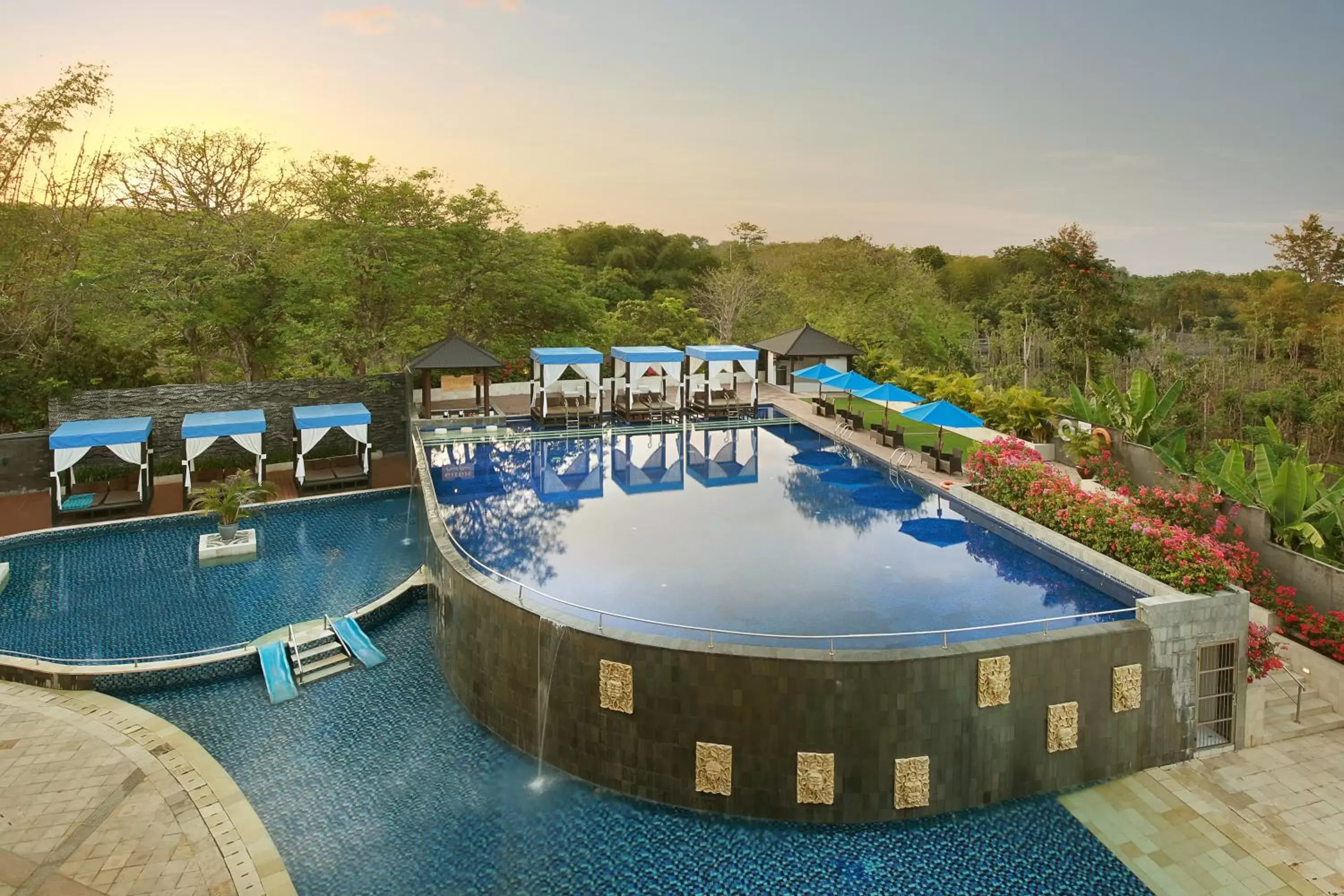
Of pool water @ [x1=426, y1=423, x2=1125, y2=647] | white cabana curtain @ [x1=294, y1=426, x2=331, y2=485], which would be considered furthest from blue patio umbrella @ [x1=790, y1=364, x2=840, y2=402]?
white cabana curtain @ [x1=294, y1=426, x2=331, y2=485]

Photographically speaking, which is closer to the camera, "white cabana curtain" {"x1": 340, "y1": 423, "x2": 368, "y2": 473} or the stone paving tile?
the stone paving tile

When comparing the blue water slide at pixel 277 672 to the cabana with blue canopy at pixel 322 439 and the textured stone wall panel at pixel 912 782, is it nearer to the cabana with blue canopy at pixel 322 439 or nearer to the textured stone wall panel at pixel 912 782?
the textured stone wall panel at pixel 912 782

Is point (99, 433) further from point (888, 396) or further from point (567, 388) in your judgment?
point (888, 396)

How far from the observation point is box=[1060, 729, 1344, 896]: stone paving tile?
708cm

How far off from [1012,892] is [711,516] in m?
8.38

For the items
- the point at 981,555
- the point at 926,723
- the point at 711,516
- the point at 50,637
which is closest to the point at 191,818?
the point at 50,637

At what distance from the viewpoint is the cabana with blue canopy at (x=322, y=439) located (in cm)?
1900

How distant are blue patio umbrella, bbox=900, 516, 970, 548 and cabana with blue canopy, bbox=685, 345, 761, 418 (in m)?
11.1

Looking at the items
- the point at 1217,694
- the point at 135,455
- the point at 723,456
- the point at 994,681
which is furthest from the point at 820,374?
the point at 135,455

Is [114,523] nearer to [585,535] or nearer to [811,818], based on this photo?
[585,535]

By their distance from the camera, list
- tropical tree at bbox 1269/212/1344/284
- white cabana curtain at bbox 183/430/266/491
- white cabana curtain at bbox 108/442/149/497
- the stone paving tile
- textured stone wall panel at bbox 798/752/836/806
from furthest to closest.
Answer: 1. tropical tree at bbox 1269/212/1344/284
2. white cabana curtain at bbox 183/430/266/491
3. white cabana curtain at bbox 108/442/149/497
4. textured stone wall panel at bbox 798/752/836/806
5. the stone paving tile

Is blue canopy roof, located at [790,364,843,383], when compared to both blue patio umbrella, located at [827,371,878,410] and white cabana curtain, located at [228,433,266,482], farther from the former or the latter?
white cabana curtain, located at [228,433,266,482]

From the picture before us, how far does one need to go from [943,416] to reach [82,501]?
1889 cm

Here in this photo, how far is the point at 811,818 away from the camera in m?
7.89
